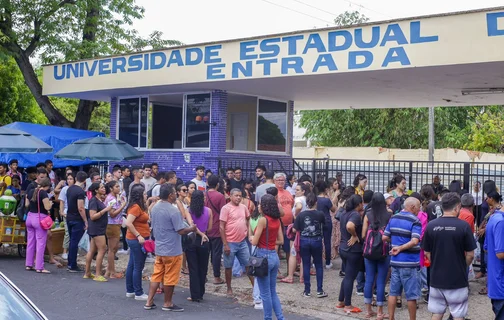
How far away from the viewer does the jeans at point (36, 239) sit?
464 inches

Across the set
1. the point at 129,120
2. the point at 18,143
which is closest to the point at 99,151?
the point at 18,143

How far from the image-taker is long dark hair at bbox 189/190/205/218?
9.85 meters

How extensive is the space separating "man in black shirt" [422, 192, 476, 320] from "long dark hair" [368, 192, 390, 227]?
5.26ft

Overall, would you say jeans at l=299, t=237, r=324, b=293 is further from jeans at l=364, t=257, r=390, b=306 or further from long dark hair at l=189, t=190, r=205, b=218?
long dark hair at l=189, t=190, r=205, b=218

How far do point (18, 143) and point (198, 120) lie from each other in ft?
16.8

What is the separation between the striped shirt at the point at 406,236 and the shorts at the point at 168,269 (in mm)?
3069

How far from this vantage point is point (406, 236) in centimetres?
803

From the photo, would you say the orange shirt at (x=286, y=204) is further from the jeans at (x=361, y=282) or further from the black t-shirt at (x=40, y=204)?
the black t-shirt at (x=40, y=204)

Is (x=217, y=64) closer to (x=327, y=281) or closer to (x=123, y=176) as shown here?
(x=123, y=176)

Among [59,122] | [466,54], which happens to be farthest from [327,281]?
[59,122]

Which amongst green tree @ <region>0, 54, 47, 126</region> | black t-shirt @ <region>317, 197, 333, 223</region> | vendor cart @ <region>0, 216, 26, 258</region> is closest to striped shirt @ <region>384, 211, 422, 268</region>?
black t-shirt @ <region>317, 197, 333, 223</region>

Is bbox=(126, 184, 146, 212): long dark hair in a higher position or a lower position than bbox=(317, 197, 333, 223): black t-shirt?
higher

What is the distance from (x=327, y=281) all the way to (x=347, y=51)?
15.7 ft

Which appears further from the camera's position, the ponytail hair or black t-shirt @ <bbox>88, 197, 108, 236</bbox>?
the ponytail hair
